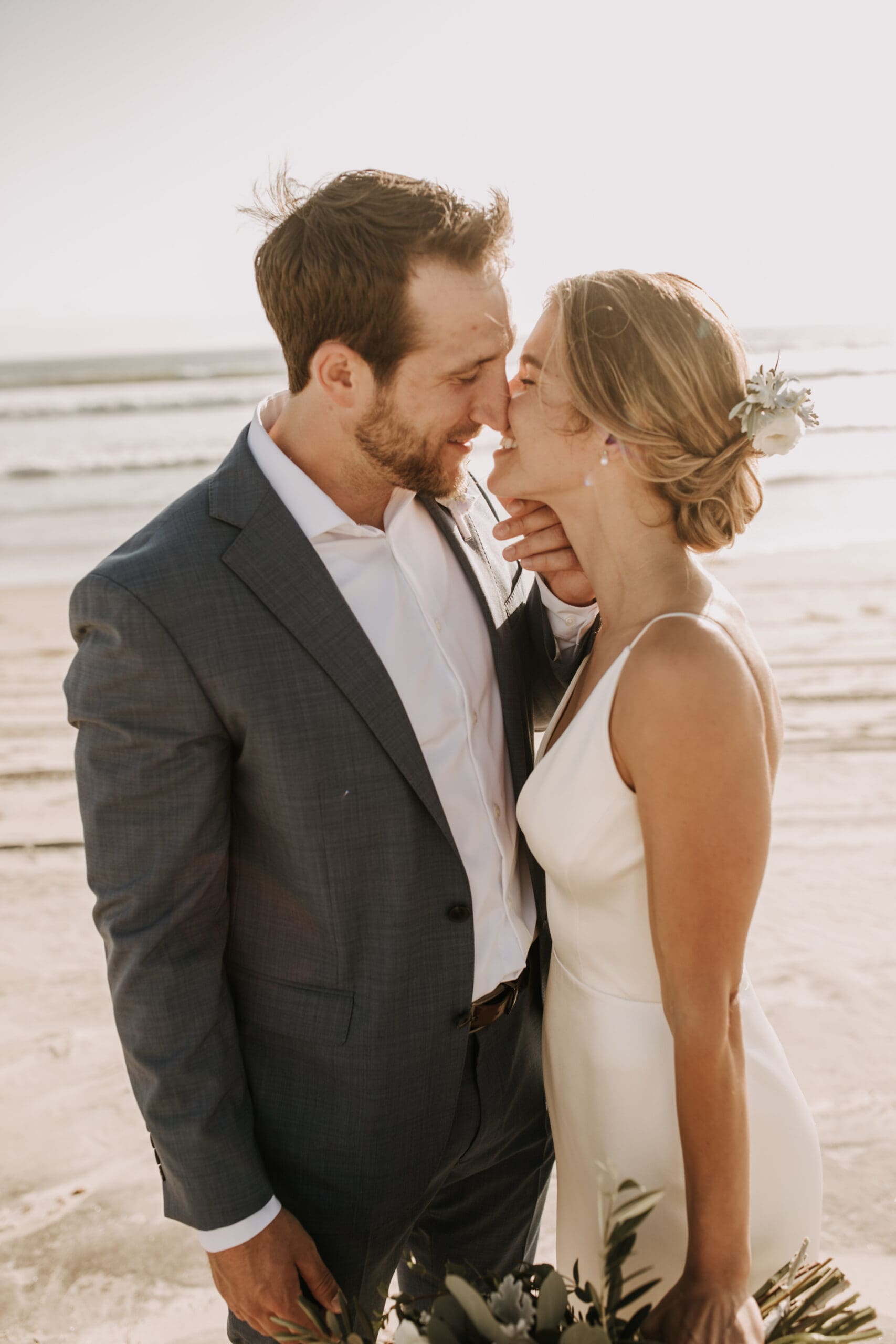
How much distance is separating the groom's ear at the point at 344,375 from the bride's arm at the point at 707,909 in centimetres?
95

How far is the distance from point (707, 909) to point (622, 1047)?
487 millimetres

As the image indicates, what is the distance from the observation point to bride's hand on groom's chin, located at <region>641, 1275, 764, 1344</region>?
1799 mm

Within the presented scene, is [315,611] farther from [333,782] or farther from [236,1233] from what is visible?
[236,1233]

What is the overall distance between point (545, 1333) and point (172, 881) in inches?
38.5

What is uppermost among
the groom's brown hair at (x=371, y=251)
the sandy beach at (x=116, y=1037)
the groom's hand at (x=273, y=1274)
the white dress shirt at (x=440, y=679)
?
the groom's brown hair at (x=371, y=251)

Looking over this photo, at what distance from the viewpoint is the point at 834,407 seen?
71.7ft

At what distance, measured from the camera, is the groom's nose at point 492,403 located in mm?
2426

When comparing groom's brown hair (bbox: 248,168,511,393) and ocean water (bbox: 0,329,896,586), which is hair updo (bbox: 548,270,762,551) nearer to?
groom's brown hair (bbox: 248,168,511,393)

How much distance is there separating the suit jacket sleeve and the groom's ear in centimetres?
73

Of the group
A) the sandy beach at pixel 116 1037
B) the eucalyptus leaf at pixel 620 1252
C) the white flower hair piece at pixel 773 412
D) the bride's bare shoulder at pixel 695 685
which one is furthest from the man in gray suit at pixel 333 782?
the sandy beach at pixel 116 1037

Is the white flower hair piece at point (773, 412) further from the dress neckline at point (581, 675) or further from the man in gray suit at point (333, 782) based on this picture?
the man in gray suit at point (333, 782)

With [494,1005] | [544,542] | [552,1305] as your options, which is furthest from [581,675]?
[552,1305]

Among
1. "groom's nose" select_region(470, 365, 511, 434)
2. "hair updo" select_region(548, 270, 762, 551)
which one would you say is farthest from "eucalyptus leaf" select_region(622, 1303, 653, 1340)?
"groom's nose" select_region(470, 365, 511, 434)

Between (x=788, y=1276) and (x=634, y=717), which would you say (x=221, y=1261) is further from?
(x=634, y=717)
